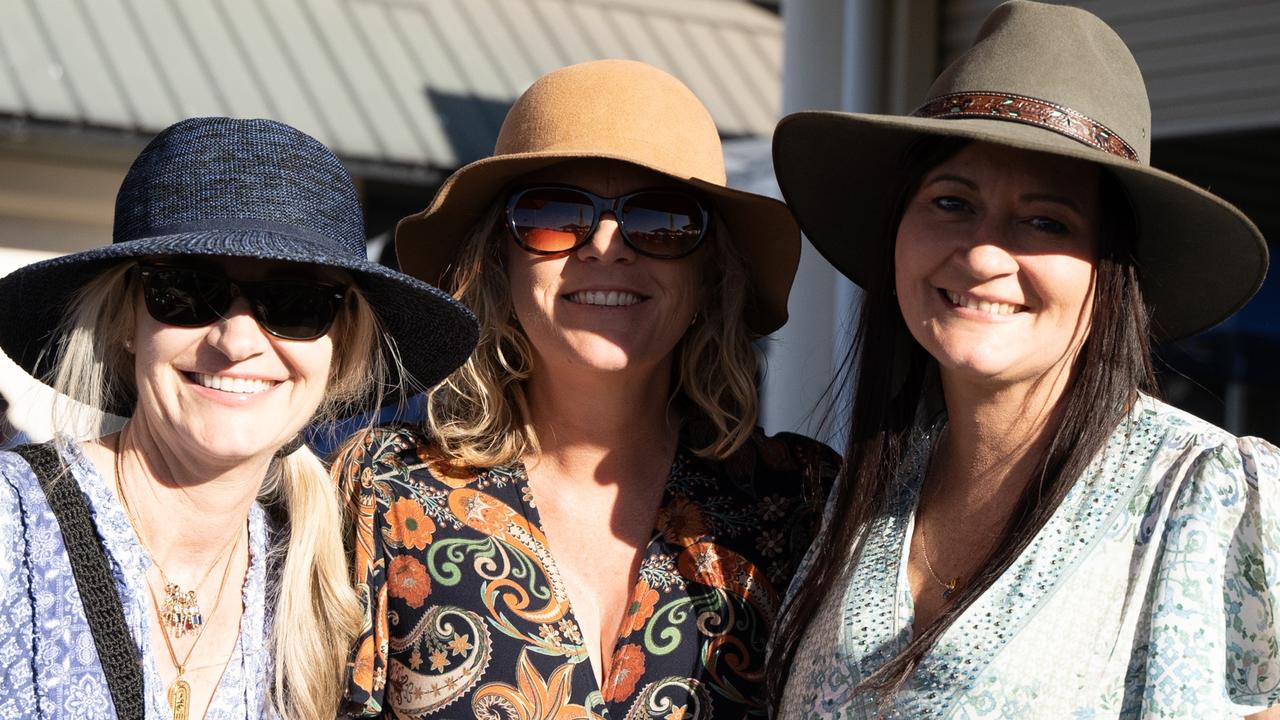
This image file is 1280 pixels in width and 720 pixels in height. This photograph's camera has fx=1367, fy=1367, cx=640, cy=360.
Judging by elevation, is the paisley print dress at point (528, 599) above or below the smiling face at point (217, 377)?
below

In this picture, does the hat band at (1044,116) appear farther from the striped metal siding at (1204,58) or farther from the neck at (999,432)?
the striped metal siding at (1204,58)

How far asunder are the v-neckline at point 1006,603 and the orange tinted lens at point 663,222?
0.82 m

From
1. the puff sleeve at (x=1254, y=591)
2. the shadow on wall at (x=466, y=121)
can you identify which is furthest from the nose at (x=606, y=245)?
the shadow on wall at (x=466, y=121)

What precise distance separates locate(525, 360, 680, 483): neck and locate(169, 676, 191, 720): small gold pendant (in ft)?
2.70

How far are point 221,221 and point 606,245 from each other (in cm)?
75

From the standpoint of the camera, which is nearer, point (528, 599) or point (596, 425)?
point (528, 599)

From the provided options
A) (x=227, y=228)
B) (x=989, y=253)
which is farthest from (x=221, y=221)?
(x=989, y=253)

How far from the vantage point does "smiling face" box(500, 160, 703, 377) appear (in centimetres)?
263

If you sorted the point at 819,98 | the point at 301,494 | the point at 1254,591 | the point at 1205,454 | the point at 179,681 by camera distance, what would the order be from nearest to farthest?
the point at 1254,591, the point at 1205,454, the point at 179,681, the point at 301,494, the point at 819,98

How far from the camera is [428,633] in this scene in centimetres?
243

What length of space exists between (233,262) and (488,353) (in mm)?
701

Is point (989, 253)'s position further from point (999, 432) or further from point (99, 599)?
point (99, 599)

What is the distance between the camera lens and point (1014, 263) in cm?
211

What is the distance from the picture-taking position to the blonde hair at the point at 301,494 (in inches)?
88.6
